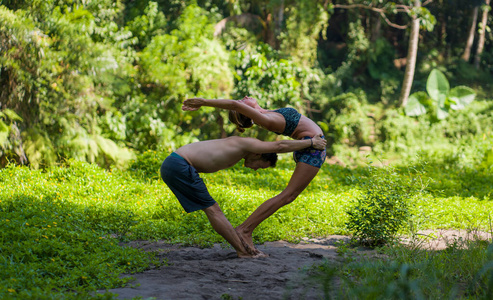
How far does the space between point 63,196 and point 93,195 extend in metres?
0.43

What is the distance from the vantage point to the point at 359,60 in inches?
709

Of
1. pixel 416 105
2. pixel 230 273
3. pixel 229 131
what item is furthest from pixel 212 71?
pixel 230 273

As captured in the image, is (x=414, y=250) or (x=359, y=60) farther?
(x=359, y=60)

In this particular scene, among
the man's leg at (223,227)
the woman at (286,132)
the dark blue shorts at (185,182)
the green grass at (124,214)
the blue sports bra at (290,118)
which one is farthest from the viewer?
the blue sports bra at (290,118)

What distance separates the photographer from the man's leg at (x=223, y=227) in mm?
4539

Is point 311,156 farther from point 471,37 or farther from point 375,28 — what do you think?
point 471,37

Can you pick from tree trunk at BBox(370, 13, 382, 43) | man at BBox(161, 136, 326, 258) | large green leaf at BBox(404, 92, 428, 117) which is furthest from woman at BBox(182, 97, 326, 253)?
tree trunk at BBox(370, 13, 382, 43)

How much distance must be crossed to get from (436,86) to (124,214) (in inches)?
481

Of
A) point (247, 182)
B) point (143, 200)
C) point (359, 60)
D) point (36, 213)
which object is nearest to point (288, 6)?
point (359, 60)

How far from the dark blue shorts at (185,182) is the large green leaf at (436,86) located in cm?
1252

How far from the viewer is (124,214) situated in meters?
6.09

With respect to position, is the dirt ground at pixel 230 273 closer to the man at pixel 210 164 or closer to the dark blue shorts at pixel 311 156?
the man at pixel 210 164

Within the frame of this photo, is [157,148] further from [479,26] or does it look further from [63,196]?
[479,26]

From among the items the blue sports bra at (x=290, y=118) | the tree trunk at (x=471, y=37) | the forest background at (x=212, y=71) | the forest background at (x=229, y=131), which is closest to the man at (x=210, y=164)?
the blue sports bra at (x=290, y=118)
